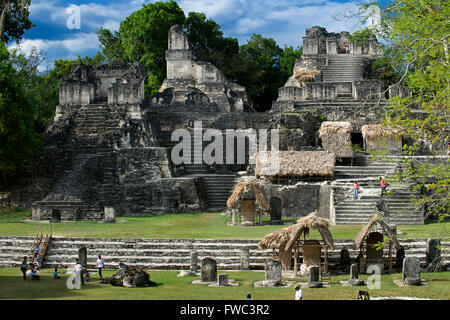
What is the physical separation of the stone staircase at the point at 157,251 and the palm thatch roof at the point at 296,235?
30.8 inches

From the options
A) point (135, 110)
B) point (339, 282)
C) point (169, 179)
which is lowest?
point (339, 282)

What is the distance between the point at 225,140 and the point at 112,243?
13.9 meters

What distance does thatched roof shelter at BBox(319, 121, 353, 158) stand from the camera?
2848cm

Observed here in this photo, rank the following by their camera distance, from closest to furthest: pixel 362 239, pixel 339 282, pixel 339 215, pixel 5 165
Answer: pixel 339 282 < pixel 362 239 < pixel 339 215 < pixel 5 165

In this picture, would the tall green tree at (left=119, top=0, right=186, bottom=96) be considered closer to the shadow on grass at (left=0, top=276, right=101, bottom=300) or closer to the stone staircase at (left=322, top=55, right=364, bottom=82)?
the stone staircase at (left=322, top=55, right=364, bottom=82)

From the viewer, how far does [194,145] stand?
3161 centimetres

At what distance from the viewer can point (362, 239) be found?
662 inches

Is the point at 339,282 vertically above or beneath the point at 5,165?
beneath

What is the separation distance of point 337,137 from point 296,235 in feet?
44.7

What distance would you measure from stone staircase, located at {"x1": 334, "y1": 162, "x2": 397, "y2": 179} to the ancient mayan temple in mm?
44

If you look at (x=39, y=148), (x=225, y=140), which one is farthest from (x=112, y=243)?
(x=225, y=140)

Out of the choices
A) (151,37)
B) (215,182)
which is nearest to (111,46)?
(151,37)
